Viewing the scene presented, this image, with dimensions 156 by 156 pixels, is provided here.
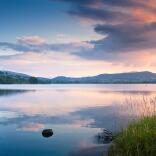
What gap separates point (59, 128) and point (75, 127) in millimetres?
1667

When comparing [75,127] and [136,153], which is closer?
[136,153]

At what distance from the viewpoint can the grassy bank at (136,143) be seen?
14812mm

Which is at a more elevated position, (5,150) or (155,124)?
(155,124)

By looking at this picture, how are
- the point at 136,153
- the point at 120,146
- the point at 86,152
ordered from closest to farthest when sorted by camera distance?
the point at 136,153 → the point at 120,146 → the point at 86,152

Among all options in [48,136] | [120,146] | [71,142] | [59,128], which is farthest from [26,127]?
[120,146]

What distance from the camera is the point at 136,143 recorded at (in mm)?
15570

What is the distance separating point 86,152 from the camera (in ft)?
66.8

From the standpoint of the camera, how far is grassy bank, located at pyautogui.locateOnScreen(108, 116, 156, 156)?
14.8m

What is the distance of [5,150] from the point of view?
70.9ft

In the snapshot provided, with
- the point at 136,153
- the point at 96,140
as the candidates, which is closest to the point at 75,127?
the point at 96,140

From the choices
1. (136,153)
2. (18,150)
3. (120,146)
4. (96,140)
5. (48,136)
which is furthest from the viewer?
(48,136)

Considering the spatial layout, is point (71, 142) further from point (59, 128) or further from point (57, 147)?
point (59, 128)

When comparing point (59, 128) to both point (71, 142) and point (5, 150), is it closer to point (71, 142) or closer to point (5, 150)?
point (71, 142)

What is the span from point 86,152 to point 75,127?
33.8 ft
